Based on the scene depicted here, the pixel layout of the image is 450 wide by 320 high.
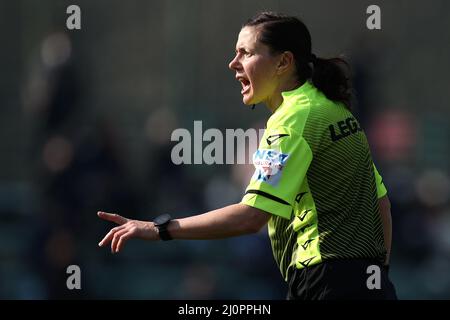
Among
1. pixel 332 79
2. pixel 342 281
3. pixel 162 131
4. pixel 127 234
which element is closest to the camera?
pixel 127 234

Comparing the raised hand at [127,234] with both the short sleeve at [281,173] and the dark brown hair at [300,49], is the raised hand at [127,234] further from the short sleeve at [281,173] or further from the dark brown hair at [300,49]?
the dark brown hair at [300,49]

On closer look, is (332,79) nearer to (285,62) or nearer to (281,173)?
(285,62)

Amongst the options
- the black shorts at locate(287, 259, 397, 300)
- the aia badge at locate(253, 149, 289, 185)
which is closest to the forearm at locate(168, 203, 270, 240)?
the aia badge at locate(253, 149, 289, 185)

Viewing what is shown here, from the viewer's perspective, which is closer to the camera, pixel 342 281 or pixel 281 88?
pixel 342 281

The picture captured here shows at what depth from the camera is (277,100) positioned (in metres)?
4.46

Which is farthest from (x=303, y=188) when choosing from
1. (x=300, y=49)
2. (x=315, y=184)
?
(x=300, y=49)

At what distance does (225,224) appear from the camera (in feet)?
13.3

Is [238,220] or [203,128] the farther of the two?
[203,128]

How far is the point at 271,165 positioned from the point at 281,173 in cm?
5

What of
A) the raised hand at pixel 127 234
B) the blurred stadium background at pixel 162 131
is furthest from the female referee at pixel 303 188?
the blurred stadium background at pixel 162 131

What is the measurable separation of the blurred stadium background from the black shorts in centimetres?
493
